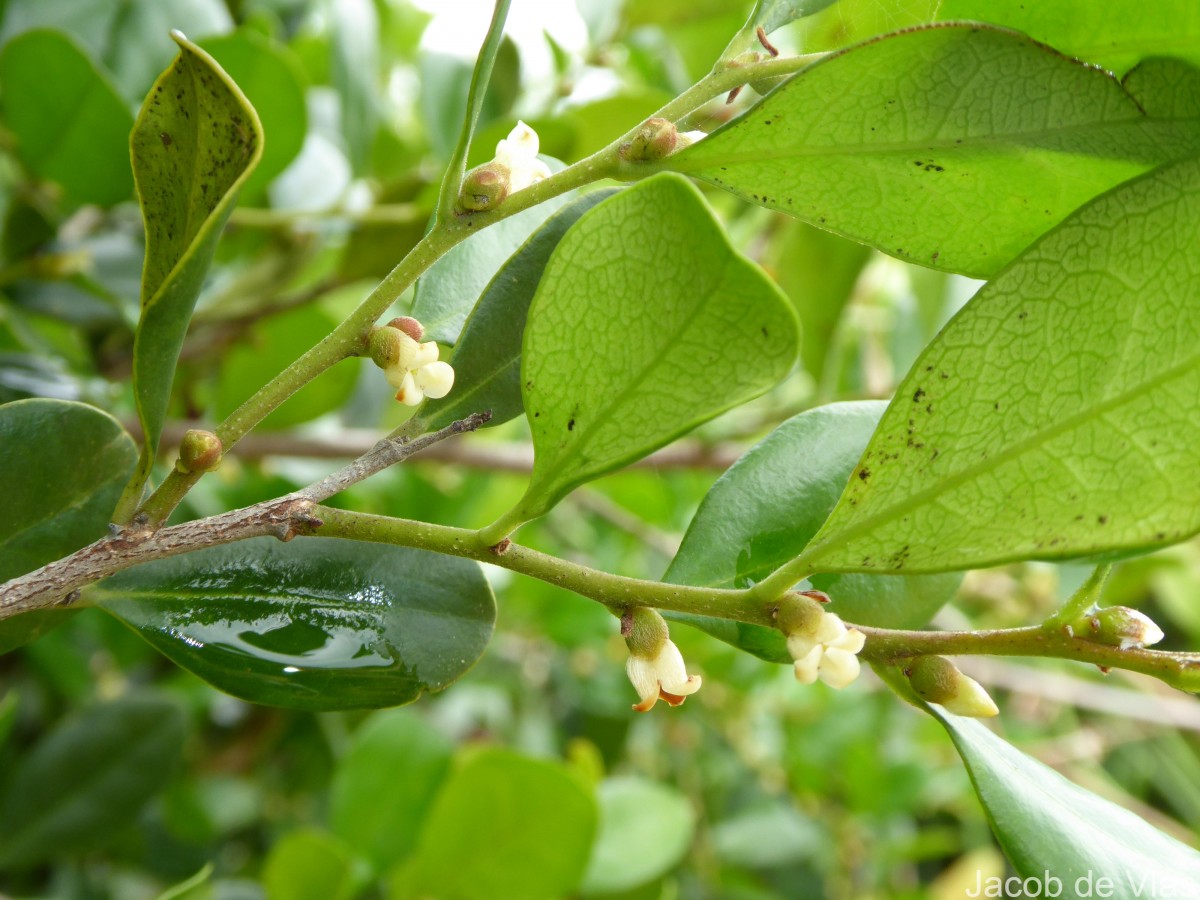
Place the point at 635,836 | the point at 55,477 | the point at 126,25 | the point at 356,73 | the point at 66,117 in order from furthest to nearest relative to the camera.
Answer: the point at 635,836 → the point at 356,73 → the point at 126,25 → the point at 66,117 → the point at 55,477

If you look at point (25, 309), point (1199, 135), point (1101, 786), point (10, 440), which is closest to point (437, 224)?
point (10, 440)

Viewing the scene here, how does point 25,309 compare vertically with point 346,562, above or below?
below

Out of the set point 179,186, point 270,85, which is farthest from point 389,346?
point 270,85

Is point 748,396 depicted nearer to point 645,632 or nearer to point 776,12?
point 645,632

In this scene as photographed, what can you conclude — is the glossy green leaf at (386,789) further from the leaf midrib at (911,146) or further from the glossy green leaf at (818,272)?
the leaf midrib at (911,146)

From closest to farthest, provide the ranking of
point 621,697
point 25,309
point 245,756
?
point 25,309 < point 245,756 < point 621,697

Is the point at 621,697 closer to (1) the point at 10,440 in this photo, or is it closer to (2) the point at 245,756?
(2) the point at 245,756

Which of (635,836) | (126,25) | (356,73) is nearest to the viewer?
(126,25)
